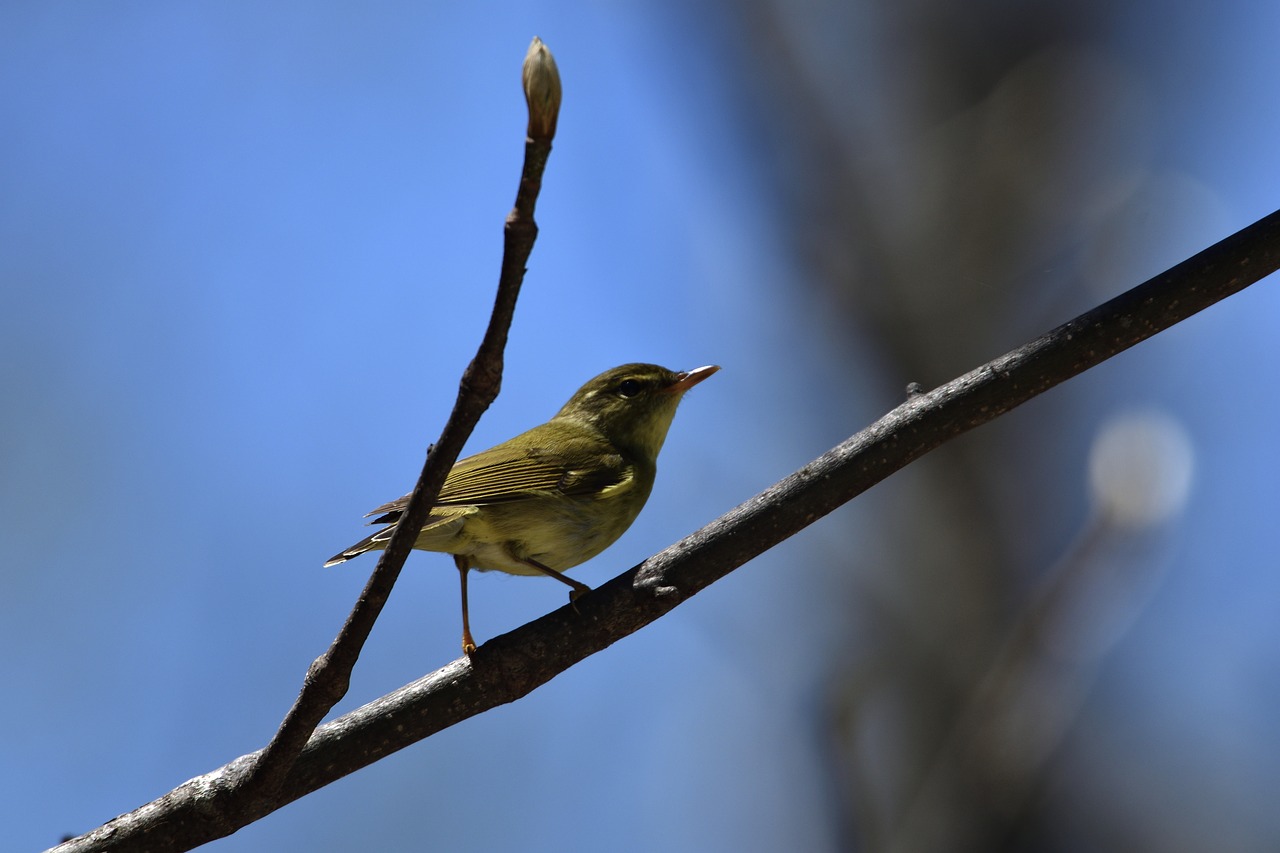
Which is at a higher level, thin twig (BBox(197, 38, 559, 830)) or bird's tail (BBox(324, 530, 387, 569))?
bird's tail (BBox(324, 530, 387, 569))

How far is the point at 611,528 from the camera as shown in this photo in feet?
12.4

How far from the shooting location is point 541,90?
5.41ft

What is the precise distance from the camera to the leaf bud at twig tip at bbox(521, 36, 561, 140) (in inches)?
63.9

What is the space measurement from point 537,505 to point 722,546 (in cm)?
117

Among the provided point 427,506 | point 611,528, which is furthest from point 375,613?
point 611,528

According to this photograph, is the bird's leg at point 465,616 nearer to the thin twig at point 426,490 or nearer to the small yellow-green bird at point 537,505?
the small yellow-green bird at point 537,505

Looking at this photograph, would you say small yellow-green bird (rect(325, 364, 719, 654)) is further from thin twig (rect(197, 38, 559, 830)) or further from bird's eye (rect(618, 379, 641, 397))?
thin twig (rect(197, 38, 559, 830))

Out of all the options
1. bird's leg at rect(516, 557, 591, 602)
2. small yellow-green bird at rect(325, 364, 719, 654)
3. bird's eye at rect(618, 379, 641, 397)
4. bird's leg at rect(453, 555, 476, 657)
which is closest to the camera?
bird's leg at rect(453, 555, 476, 657)

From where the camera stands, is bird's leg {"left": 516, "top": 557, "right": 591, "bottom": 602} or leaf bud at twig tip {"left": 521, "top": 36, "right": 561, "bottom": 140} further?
→ bird's leg {"left": 516, "top": 557, "right": 591, "bottom": 602}

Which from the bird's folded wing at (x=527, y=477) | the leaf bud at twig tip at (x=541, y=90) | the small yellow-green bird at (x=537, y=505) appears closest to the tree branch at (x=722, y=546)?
the small yellow-green bird at (x=537, y=505)

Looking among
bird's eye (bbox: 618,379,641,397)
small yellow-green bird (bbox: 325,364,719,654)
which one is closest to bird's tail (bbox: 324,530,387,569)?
small yellow-green bird (bbox: 325,364,719,654)

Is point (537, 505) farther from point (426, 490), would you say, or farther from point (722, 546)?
point (426, 490)

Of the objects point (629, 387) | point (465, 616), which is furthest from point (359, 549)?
A: point (629, 387)

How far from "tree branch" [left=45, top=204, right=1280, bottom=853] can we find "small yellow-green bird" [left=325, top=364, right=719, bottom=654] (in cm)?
38
